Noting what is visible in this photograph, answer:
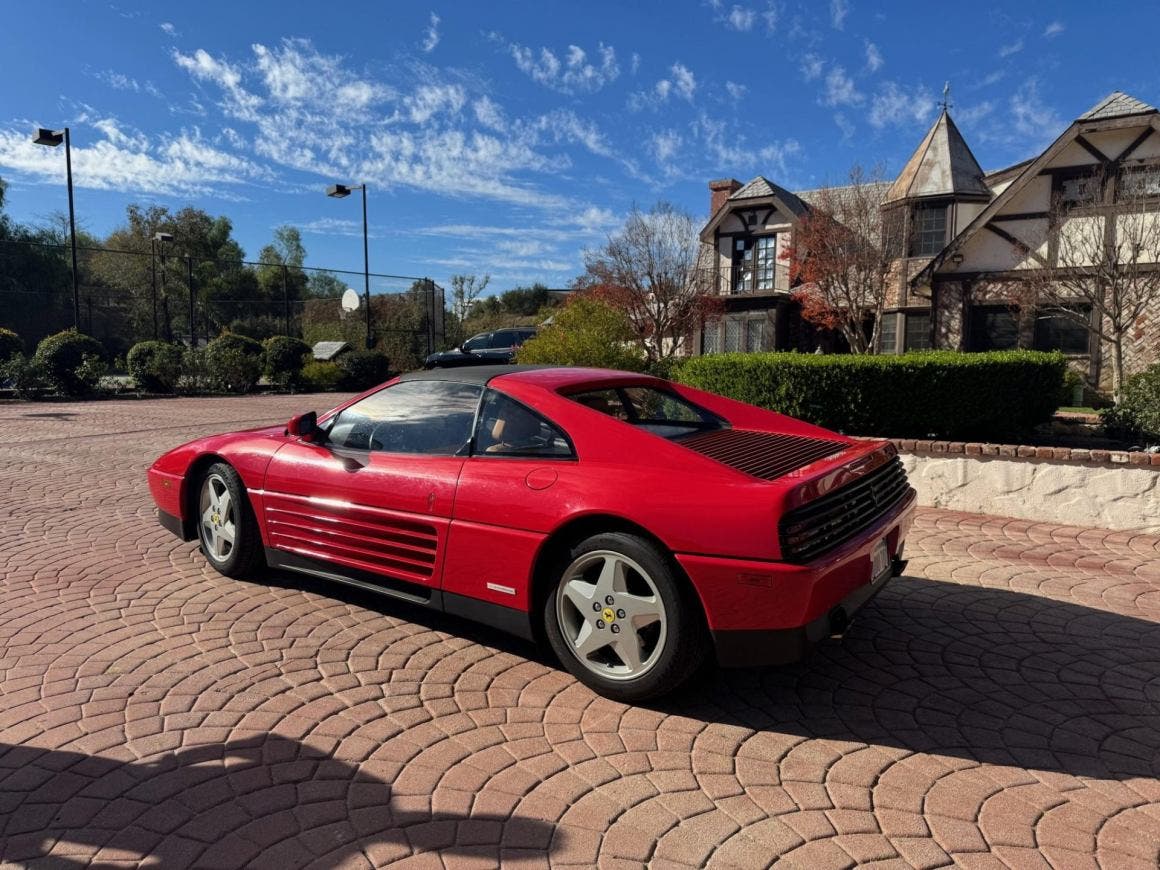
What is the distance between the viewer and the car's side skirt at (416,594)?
325cm

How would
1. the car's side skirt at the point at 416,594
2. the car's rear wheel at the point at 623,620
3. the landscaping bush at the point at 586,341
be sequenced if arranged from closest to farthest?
the car's rear wheel at the point at 623,620 < the car's side skirt at the point at 416,594 < the landscaping bush at the point at 586,341

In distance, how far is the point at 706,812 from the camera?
2.33 m

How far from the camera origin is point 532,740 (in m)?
2.76

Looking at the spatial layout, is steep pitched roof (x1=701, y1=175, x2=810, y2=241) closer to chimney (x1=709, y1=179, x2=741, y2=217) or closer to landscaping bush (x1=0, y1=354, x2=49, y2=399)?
chimney (x1=709, y1=179, x2=741, y2=217)

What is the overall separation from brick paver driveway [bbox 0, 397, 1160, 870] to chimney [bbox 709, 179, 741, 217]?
29.1 m

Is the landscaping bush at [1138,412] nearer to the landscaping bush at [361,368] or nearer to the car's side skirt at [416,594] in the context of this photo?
the car's side skirt at [416,594]

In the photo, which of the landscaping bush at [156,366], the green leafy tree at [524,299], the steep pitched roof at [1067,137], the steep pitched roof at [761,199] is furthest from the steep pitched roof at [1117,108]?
the green leafy tree at [524,299]

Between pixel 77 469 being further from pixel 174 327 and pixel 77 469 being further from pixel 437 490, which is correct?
pixel 174 327

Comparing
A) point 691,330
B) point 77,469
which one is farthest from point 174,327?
point 77,469

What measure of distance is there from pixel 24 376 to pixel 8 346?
5.74 feet

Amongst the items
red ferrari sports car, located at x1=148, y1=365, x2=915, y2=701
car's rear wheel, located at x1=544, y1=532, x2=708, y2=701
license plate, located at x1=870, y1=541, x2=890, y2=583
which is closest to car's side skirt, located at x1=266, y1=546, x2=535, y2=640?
red ferrari sports car, located at x1=148, y1=365, x2=915, y2=701

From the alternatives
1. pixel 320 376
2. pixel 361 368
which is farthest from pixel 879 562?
pixel 361 368

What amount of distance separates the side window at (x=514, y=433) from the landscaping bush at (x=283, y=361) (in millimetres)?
20962

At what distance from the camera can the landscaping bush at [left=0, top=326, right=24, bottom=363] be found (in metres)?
18.7
